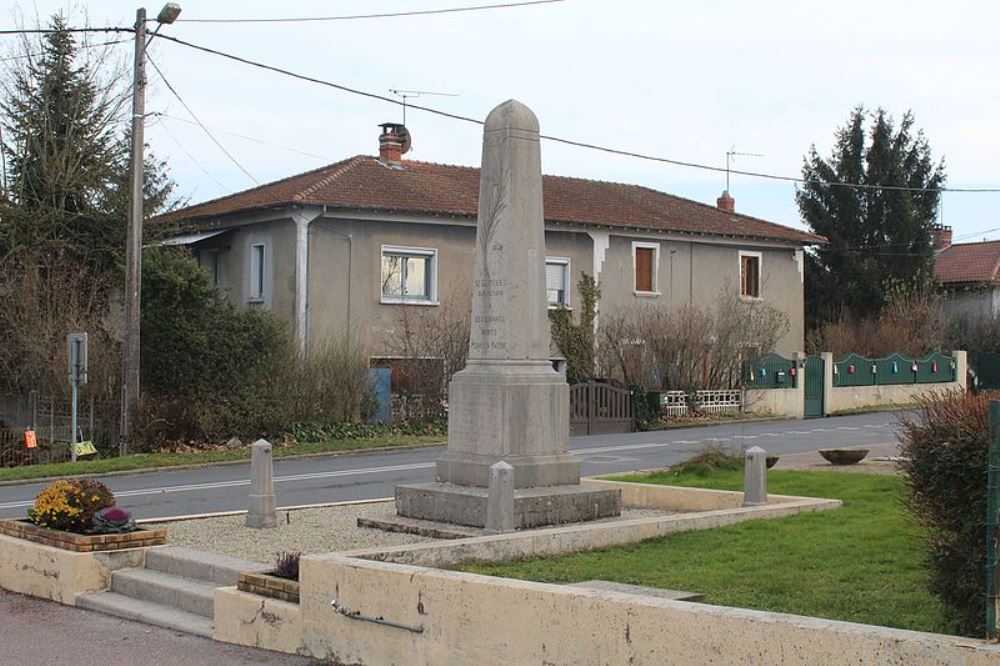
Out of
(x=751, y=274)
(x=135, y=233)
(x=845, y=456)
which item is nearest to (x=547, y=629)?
(x=845, y=456)

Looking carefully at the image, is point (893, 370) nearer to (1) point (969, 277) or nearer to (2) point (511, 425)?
(1) point (969, 277)

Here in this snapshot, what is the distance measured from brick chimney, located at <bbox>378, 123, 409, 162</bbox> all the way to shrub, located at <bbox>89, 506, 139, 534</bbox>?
88.4ft

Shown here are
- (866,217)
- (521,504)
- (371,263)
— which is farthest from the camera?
(866,217)

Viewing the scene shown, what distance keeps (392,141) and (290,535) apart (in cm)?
2662

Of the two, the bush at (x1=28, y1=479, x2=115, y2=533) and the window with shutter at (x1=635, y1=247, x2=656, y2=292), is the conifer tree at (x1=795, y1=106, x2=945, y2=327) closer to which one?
the window with shutter at (x1=635, y1=247, x2=656, y2=292)

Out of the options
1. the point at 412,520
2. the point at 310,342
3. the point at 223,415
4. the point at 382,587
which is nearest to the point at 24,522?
the point at 412,520

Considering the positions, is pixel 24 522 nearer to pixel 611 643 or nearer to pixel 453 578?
pixel 453 578

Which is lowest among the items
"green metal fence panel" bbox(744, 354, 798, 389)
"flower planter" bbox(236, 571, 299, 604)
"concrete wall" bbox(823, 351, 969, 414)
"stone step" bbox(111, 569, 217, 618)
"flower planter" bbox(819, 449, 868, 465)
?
"stone step" bbox(111, 569, 217, 618)

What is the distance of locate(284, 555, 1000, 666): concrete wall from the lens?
20.0 ft

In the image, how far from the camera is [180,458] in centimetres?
2506

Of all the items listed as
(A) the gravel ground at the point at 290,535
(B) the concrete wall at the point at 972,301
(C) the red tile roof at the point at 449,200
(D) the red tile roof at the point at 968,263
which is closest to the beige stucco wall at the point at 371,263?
(C) the red tile roof at the point at 449,200

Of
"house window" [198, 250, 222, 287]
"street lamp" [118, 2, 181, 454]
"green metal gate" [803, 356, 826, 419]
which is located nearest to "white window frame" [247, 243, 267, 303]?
"house window" [198, 250, 222, 287]

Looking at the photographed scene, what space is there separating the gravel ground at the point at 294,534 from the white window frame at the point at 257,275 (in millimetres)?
20085

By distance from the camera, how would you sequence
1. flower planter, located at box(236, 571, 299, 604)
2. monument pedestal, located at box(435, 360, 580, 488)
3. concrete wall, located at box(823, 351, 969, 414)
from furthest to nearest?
concrete wall, located at box(823, 351, 969, 414), monument pedestal, located at box(435, 360, 580, 488), flower planter, located at box(236, 571, 299, 604)
